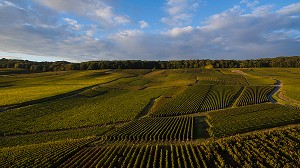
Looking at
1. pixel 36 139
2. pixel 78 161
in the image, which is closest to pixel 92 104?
pixel 36 139

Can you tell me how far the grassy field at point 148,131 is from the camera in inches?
1371

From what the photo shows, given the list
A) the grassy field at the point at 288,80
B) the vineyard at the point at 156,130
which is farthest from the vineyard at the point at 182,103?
the grassy field at the point at 288,80

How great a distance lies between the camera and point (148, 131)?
47.9 m

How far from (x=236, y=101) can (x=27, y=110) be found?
186ft

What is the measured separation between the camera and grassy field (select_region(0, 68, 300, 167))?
1371 inches

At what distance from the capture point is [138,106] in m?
72.0

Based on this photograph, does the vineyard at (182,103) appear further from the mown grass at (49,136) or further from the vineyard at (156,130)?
the mown grass at (49,136)

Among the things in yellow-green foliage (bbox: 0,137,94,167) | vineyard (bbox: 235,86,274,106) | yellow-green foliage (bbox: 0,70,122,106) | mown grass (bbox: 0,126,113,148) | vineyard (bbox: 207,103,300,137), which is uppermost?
yellow-green foliage (bbox: 0,70,122,106)

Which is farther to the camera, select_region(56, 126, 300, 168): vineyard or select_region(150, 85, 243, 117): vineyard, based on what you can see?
select_region(150, 85, 243, 117): vineyard

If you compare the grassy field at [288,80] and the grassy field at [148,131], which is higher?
the grassy field at [288,80]

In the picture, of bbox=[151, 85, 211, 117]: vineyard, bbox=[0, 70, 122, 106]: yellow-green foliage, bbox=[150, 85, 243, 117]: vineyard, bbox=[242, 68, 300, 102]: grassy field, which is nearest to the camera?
bbox=[151, 85, 211, 117]: vineyard

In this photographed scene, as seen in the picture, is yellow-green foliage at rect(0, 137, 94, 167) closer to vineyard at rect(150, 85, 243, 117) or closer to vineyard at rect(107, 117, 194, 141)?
vineyard at rect(107, 117, 194, 141)

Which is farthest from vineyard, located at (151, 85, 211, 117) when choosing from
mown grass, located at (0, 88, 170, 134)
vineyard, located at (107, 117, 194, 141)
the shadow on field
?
the shadow on field

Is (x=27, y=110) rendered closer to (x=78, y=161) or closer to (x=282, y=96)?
(x=78, y=161)
